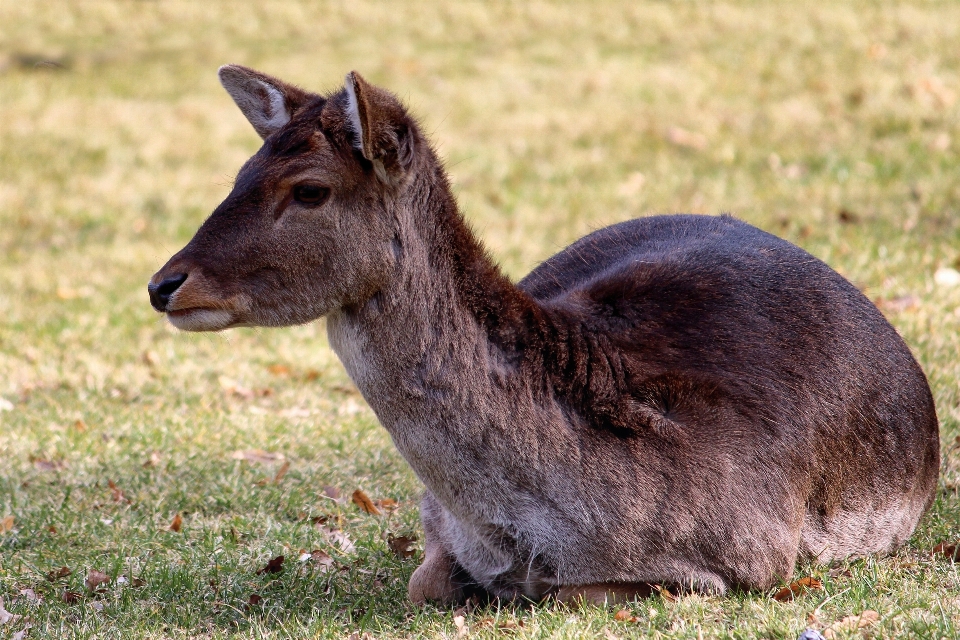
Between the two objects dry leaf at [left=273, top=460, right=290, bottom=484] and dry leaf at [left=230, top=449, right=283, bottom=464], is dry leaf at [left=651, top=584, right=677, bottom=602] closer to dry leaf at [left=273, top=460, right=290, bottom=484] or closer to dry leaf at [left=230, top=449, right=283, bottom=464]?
dry leaf at [left=273, top=460, right=290, bottom=484]

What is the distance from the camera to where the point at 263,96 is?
439 centimetres

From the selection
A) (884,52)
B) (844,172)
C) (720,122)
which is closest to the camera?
(844,172)

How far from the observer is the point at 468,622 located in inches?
171

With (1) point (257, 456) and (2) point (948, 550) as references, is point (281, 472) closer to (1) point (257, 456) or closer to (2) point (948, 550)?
(1) point (257, 456)

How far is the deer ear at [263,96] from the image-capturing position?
4293mm

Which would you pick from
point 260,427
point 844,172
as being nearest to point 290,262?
point 260,427

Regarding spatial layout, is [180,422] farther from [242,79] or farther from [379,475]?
[242,79]

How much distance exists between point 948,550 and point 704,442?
4.13ft

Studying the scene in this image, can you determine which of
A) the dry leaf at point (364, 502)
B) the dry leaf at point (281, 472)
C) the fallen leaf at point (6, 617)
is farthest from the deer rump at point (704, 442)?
the dry leaf at point (281, 472)

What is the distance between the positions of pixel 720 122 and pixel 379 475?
7899mm

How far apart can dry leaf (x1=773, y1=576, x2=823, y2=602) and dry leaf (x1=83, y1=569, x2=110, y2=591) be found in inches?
101

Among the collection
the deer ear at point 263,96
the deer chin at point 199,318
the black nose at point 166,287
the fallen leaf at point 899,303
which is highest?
the deer ear at point 263,96

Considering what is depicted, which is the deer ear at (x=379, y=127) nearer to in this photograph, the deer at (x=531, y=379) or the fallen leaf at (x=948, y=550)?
the deer at (x=531, y=379)

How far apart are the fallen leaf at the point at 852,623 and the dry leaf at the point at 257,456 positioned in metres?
3.37
